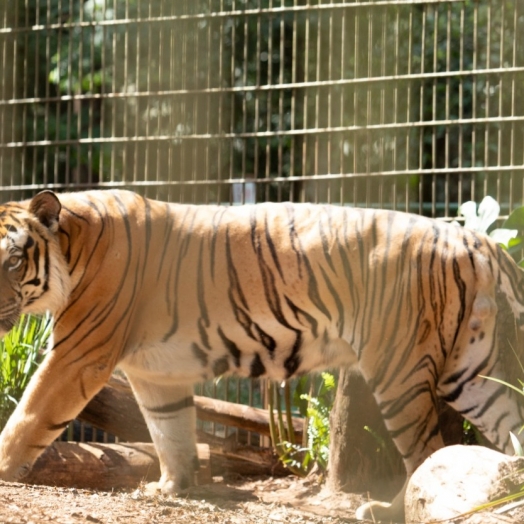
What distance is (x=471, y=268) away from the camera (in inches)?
151

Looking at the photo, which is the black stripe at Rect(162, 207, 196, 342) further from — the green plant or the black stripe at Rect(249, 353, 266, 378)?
the green plant

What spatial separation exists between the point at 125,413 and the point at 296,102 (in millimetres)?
2066

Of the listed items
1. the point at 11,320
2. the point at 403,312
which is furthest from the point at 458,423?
the point at 11,320

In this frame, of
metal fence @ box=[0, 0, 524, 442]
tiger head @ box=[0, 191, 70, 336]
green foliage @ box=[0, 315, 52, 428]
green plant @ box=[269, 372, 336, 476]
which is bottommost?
green plant @ box=[269, 372, 336, 476]

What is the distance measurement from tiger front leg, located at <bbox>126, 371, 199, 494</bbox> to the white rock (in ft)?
5.24

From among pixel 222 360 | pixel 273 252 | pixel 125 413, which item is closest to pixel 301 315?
pixel 273 252

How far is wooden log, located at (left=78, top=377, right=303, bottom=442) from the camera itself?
487 cm

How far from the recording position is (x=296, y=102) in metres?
5.45

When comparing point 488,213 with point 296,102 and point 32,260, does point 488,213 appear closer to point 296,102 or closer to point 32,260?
point 296,102

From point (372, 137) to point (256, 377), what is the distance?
175cm

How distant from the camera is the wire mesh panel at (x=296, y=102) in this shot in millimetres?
5102

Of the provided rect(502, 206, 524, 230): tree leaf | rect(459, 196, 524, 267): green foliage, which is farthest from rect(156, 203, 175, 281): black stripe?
rect(502, 206, 524, 230): tree leaf

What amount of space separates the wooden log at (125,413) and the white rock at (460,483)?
7.14ft

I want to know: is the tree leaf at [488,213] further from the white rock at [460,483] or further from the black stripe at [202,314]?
the white rock at [460,483]
